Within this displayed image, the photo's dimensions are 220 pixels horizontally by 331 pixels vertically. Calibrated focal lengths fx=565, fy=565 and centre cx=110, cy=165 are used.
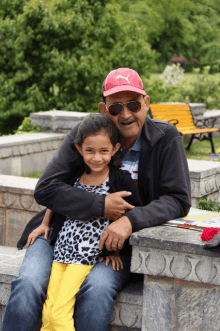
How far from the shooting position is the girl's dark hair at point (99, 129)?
118 inches

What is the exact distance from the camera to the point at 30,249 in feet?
10.4

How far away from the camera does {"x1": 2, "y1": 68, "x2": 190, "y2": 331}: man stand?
9.29 feet

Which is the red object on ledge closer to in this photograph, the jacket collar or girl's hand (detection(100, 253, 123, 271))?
girl's hand (detection(100, 253, 123, 271))

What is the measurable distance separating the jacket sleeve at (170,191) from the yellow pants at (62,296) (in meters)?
0.40

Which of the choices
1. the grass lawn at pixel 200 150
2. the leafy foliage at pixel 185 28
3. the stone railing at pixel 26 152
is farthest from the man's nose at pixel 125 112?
the leafy foliage at pixel 185 28

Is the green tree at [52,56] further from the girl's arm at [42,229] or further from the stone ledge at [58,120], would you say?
the girl's arm at [42,229]

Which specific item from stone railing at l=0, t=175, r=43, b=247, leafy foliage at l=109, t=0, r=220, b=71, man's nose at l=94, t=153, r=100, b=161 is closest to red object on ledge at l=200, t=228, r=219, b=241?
man's nose at l=94, t=153, r=100, b=161

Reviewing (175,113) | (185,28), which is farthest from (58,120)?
(185,28)

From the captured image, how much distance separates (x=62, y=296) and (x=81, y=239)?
1.03 feet

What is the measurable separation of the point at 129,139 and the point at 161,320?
3.43ft

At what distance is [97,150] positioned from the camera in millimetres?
2990

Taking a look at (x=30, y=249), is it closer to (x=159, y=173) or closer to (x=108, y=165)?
(x=108, y=165)

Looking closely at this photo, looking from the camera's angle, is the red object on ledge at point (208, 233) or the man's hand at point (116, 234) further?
the man's hand at point (116, 234)

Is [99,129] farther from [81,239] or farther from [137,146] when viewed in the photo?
[81,239]
